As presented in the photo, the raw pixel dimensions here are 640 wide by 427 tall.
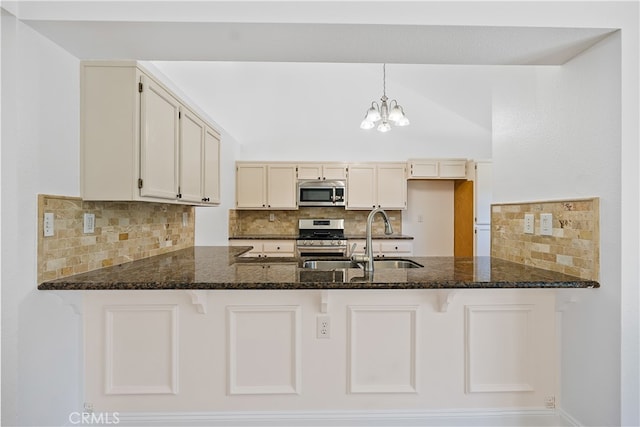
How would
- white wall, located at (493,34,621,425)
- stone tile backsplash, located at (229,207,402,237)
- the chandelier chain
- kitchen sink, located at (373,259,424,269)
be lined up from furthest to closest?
stone tile backsplash, located at (229,207,402,237) < the chandelier chain < kitchen sink, located at (373,259,424,269) < white wall, located at (493,34,621,425)

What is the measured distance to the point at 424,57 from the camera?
1792 millimetres

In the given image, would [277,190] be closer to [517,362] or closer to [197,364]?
[197,364]

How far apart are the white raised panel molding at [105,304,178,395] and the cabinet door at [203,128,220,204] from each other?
106cm

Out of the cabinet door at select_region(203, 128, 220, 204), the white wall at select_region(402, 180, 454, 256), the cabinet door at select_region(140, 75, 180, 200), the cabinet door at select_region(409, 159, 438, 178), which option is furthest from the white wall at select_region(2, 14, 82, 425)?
the white wall at select_region(402, 180, 454, 256)

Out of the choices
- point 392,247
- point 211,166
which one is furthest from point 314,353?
point 392,247

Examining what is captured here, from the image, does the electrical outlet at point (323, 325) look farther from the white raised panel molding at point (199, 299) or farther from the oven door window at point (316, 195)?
the oven door window at point (316, 195)

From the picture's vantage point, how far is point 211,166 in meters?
2.88

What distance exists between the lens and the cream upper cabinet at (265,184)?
5.02 meters

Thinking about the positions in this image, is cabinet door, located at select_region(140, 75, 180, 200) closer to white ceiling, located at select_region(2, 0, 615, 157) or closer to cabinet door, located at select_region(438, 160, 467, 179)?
white ceiling, located at select_region(2, 0, 615, 157)

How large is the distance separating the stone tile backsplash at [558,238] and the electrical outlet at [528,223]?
24 millimetres

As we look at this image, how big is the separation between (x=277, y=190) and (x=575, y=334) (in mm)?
3895

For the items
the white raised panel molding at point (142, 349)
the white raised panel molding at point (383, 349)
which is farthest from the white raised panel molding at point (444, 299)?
the white raised panel molding at point (142, 349)

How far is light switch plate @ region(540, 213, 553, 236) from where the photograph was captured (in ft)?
6.15

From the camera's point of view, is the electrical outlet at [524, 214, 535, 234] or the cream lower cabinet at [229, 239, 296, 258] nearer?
the electrical outlet at [524, 214, 535, 234]
